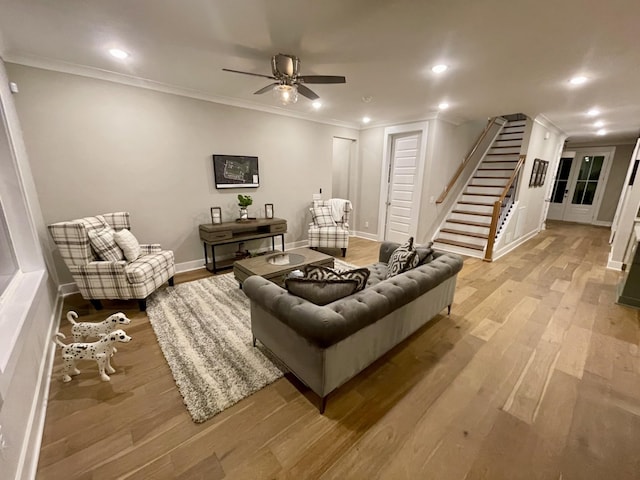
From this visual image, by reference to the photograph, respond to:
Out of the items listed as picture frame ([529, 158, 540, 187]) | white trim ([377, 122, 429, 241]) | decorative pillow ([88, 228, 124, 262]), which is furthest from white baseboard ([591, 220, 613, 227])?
decorative pillow ([88, 228, 124, 262])

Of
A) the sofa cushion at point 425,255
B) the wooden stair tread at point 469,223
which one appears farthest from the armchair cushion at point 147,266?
the wooden stair tread at point 469,223

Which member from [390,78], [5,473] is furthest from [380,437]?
[390,78]

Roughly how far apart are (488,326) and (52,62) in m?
5.23

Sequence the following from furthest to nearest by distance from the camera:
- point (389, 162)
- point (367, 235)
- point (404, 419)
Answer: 1. point (367, 235)
2. point (389, 162)
3. point (404, 419)

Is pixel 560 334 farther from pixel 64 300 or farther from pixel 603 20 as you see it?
pixel 64 300

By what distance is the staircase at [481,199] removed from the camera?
5184 mm

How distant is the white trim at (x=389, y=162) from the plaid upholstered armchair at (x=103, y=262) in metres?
4.44

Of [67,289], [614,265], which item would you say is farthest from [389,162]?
[67,289]

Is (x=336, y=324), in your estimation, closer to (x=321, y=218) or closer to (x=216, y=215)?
(x=216, y=215)

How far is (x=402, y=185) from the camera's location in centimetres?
552

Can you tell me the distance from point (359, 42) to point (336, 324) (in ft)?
7.46

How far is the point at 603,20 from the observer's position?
1.82m

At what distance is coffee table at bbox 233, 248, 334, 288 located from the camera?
9.46ft

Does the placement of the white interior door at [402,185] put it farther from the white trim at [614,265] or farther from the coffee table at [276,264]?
the white trim at [614,265]
